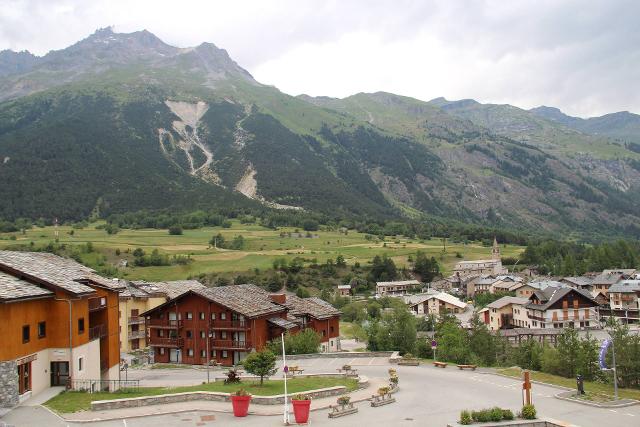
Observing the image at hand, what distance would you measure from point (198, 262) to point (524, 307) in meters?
75.2

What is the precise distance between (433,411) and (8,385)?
19943mm

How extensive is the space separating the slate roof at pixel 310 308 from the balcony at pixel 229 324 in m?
9.93

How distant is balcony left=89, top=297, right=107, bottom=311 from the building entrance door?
492 centimetres

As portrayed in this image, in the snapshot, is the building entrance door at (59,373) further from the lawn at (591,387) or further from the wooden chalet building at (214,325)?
the lawn at (591,387)

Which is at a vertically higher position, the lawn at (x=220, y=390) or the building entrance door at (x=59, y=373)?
the building entrance door at (x=59, y=373)

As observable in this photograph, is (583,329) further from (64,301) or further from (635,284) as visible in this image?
(64,301)

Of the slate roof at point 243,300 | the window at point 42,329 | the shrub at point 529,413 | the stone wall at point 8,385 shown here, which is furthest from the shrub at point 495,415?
the slate roof at point 243,300

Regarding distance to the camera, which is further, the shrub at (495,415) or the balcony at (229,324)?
the balcony at (229,324)

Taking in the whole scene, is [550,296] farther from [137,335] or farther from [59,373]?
[59,373]

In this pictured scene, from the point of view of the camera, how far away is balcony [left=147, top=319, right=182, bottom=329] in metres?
66.1

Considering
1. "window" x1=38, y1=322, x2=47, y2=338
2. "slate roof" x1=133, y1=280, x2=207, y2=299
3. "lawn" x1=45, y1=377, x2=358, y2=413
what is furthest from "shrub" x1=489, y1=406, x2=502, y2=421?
"slate roof" x1=133, y1=280, x2=207, y2=299

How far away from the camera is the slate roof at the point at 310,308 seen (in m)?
73.4

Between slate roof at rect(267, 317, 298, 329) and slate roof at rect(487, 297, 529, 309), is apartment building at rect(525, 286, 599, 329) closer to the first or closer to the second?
slate roof at rect(487, 297, 529, 309)

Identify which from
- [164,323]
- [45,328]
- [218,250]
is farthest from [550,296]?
[218,250]
